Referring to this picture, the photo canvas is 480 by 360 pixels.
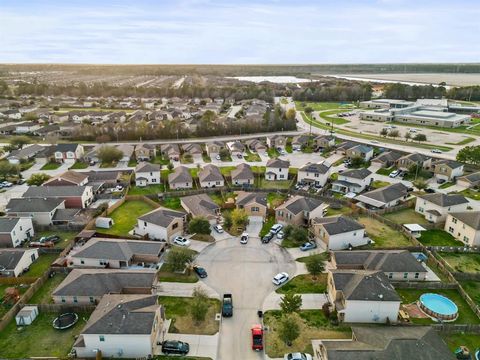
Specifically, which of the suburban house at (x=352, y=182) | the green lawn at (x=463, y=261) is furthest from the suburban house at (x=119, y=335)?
the suburban house at (x=352, y=182)

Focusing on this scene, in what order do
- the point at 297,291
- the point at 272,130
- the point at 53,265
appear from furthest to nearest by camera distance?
the point at 272,130
the point at 53,265
the point at 297,291

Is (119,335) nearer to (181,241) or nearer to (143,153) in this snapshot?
(181,241)

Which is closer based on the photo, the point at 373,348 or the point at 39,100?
the point at 373,348

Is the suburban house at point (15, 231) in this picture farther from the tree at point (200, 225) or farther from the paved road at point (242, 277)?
the paved road at point (242, 277)

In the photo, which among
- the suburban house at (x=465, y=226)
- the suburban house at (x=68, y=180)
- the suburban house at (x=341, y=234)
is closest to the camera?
the suburban house at (x=341, y=234)

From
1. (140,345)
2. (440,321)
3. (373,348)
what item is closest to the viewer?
(373,348)

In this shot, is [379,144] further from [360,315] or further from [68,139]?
[68,139]

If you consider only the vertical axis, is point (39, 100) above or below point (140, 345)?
above

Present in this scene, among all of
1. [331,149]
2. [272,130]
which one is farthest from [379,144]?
[272,130]
